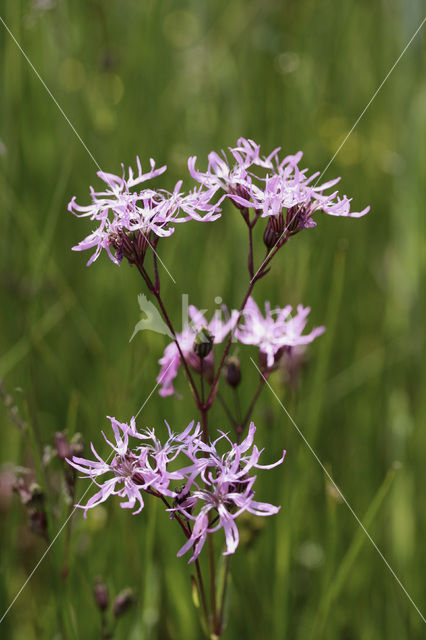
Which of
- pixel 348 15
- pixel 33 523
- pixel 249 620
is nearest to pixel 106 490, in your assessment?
pixel 33 523

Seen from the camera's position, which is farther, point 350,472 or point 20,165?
point 350,472

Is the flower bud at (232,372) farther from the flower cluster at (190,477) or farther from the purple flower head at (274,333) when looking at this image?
the flower cluster at (190,477)

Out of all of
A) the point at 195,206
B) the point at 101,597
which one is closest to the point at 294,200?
the point at 195,206

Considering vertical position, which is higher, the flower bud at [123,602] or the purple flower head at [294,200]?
the purple flower head at [294,200]

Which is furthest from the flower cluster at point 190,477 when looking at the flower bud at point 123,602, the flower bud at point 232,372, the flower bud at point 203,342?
the flower bud at point 123,602

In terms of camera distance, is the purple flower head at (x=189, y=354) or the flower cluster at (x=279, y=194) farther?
the purple flower head at (x=189, y=354)

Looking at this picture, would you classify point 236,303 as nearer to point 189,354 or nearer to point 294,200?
point 189,354

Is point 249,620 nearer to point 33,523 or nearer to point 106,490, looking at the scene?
point 33,523
